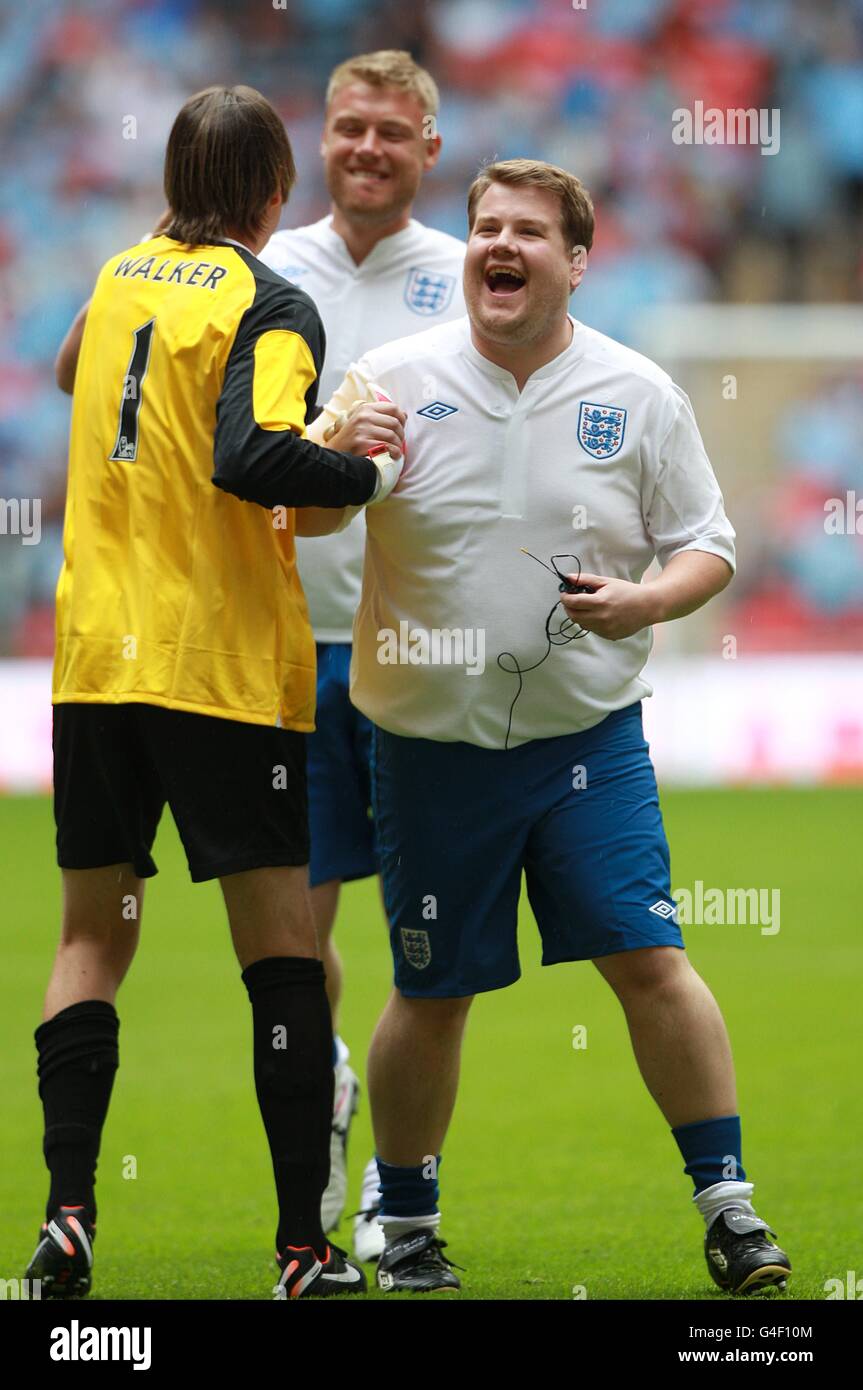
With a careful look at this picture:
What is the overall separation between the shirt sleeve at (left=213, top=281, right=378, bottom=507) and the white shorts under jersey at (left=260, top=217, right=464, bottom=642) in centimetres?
119

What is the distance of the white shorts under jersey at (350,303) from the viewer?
16.1 feet

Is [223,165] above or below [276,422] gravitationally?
above

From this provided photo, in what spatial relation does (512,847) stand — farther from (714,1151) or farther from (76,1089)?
(76,1089)

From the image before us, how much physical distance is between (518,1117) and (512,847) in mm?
2288

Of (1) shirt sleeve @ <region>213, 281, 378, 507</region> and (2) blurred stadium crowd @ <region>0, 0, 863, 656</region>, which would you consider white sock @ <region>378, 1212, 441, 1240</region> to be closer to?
(1) shirt sleeve @ <region>213, 281, 378, 507</region>

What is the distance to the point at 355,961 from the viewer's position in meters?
8.77

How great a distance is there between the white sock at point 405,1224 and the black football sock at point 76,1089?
28.3 inches

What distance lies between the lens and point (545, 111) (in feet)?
58.0

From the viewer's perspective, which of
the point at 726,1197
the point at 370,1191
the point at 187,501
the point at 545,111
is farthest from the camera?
the point at 545,111

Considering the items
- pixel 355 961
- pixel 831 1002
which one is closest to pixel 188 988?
pixel 355 961
